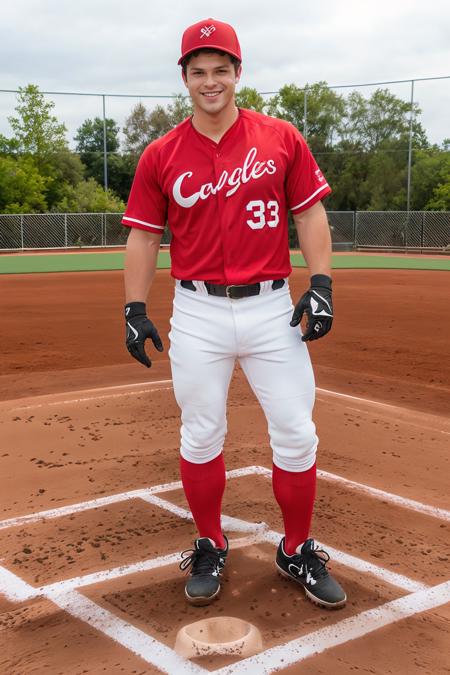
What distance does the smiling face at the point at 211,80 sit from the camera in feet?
8.95

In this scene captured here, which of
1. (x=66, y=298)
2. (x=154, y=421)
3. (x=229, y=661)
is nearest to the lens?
(x=229, y=661)

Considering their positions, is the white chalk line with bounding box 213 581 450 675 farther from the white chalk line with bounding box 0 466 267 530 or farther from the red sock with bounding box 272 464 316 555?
the white chalk line with bounding box 0 466 267 530

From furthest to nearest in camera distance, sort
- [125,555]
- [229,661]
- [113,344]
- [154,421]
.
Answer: [113,344]
[154,421]
[125,555]
[229,661]

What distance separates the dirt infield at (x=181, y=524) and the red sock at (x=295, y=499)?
0.20 metres

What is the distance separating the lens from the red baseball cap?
2.67 meters

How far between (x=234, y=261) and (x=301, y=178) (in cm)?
42

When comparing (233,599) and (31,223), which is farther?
(31,223)

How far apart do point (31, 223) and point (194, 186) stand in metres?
26.1

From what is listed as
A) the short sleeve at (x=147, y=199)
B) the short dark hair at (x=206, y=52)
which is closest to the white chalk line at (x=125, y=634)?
the short sleeve at (x=147, y=199)

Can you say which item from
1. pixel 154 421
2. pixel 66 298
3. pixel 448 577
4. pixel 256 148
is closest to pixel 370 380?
pixel 154 421

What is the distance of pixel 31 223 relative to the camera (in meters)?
27.5

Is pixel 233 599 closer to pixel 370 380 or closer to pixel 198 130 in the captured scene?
pixel 198 130

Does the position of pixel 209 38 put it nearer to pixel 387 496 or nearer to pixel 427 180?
pixel 387 496

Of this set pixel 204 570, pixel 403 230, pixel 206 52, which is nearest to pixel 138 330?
pixel 204 570
